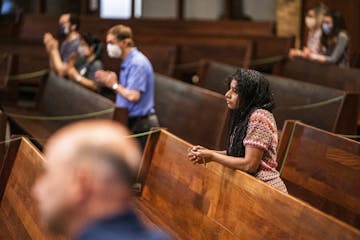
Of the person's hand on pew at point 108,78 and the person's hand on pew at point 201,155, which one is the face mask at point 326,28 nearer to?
the person's hand on pew at point 108,78

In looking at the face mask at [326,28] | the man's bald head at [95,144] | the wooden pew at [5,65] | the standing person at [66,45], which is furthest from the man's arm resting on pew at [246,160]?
the wooden pew at [5,65]

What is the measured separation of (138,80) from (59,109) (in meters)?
1.81

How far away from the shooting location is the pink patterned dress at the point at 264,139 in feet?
11.7

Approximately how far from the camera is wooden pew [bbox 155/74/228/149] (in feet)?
18.8

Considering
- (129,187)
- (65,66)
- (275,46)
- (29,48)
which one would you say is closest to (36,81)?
(29,48)

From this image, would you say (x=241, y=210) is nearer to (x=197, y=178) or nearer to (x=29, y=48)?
(x=197, y=178)

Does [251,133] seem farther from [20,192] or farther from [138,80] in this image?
[138,80]

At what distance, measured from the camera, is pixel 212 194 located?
3.85 m

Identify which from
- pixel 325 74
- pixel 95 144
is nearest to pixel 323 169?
pixel 95 144

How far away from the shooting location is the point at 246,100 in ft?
12.2

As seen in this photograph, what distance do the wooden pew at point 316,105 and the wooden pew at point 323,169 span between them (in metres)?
1.06

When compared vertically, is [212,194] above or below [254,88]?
below

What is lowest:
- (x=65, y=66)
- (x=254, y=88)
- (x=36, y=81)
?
(x=36, y=81)

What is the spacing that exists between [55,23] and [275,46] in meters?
2.88
